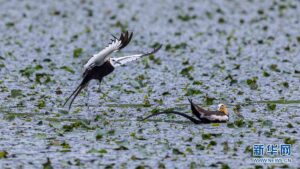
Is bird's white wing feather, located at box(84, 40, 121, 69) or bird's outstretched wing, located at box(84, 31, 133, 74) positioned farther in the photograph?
bird's white wing feather, located at box(84, 40, 121, 69)

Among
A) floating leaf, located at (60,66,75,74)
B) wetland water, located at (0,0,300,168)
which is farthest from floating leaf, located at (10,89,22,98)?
floating leaf, located at (60,66,75,74)

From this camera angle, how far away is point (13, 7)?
42.0 m

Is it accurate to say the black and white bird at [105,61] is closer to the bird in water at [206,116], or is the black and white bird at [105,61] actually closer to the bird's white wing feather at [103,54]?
the bird's white wing feather at [103,54]

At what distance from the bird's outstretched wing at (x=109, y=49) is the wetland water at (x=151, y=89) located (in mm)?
914

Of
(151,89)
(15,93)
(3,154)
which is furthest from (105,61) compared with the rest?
(3,154)

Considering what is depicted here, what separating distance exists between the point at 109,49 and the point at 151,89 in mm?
3615

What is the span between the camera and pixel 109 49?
1723cm

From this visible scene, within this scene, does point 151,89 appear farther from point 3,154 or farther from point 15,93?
point 3,154

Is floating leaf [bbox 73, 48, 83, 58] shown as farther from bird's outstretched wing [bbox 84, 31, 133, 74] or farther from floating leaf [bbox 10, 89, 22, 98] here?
bird's outstretched wing [bbox 84, 31, 133, 74]

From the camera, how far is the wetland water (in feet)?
47.2

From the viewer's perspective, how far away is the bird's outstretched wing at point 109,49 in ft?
55.5

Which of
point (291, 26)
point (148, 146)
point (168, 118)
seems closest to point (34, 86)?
point (168, 118)

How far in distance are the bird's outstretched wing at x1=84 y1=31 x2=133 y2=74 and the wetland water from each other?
914 mm

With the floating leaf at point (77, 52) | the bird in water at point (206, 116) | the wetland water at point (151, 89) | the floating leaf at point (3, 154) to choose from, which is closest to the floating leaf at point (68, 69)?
the wetland water at point (151, 89)
